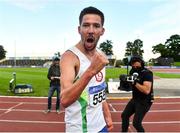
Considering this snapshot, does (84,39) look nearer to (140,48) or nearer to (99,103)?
(99,103)

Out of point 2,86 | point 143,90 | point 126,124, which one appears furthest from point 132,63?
point 2,86

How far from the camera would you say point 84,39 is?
9.51 feet

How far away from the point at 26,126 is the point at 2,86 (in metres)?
12.0

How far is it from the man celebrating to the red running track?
6328mm

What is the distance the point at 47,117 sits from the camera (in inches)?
445

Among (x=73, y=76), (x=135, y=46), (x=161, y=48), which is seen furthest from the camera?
(x=135, y=46)

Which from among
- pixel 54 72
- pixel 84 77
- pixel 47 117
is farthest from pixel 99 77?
pixel 54 72

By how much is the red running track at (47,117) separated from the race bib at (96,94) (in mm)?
6224

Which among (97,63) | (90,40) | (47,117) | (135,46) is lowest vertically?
(47,117)

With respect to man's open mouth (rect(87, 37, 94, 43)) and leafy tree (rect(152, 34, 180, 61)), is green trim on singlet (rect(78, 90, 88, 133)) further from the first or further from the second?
leafy tree (rect(152, 34, 180, 61))

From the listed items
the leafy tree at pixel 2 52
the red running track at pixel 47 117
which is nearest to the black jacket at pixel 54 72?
the red running track at pixel 47 117

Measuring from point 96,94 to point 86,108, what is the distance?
146 mm

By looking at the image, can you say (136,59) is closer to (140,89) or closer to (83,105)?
(140,89)

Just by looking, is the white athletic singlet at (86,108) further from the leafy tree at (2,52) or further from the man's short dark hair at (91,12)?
the leafy tree at (2,52)
